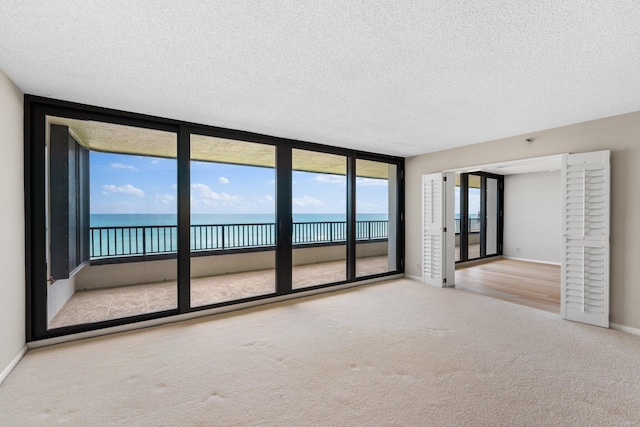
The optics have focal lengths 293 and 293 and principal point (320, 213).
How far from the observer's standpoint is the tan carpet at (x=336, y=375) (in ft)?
6.18

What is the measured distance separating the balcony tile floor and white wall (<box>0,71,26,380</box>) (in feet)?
2.98

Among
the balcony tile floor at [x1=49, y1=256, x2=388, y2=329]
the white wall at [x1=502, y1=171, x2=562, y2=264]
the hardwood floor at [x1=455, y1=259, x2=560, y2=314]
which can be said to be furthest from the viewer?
the white wall at [x1=502, y1=171, x2=562, y2=264]

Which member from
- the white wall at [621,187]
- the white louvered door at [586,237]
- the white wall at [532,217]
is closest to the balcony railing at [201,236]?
the white wall at [532,217]

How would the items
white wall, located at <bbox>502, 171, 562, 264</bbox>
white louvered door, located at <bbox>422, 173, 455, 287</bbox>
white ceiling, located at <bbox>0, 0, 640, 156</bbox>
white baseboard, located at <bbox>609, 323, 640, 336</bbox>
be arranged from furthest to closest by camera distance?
white wall, located at <bbox>502, 171, 562, 264</bbox> < white louvered door, located at <bbox>422, 173, 455, 287</bbox> < white baseboard, located at <bbox>609, 323, 640, 336</bbox> < white ceiling, located at <bbox>0, 0, 640, 156</bbox>

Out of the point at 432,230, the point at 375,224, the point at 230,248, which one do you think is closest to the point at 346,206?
the point at 432,230

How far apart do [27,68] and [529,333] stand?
5.18 metres

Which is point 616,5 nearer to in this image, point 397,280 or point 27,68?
point 27,68

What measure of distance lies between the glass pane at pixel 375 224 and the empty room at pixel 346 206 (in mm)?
726

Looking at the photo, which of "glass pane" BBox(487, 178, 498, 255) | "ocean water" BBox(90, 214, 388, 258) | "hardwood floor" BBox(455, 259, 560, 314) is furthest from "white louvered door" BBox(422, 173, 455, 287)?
"glass pane" BBox(487, 178, 498, 255)

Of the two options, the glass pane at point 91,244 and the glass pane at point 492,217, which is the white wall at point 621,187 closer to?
the glass pane at point 492,217

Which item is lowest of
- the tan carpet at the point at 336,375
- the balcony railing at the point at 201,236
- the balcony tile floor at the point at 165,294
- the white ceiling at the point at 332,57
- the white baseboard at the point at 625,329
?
the balcony tile floor at the point at 165,294

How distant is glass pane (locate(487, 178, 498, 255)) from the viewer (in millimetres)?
7957

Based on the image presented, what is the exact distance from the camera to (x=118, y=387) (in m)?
2.18

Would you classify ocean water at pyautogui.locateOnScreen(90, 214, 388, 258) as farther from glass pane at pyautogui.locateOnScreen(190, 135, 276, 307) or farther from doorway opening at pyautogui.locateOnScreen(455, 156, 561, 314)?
doorway opening at pyautogui.locateOnScreen(455, 156, 561, 314)
